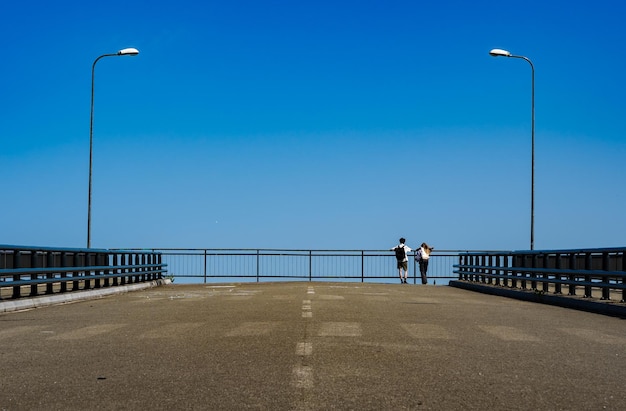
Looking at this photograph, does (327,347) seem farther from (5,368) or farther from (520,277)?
(520,277)

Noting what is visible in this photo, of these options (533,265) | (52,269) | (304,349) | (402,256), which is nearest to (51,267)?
(52,269)

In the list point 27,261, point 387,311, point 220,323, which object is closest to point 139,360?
point 220,323

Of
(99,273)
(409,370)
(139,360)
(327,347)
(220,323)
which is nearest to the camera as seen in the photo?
(409,370)

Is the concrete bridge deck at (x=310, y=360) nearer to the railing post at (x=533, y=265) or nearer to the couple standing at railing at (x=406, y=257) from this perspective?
the railing post at (x=533, y=265)

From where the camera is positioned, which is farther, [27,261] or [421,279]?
[421,279]

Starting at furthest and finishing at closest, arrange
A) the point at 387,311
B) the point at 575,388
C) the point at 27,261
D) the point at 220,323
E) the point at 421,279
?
the point at 421,279
the point at 27,261
the point at 387,311
the point at 220,323
the point at 575,388

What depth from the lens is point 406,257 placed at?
31406 millimetres

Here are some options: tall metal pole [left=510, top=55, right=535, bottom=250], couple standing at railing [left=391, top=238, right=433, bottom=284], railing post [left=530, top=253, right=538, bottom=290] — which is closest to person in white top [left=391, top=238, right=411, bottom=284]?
couple standing at railing [left=391, top=238, right=433, bottom=284]

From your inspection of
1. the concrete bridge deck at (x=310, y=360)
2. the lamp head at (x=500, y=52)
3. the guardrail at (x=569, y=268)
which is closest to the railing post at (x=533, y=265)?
the guardrail at (x=569, y=268)

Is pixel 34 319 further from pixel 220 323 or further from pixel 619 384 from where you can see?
pixel 619 384

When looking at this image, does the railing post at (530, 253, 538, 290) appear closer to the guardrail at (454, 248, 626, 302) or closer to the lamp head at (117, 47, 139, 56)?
the guardrail at (454, 248, 626, 302)

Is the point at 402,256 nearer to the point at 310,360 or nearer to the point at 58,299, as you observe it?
the point at 58,299

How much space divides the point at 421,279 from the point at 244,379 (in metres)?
26.8

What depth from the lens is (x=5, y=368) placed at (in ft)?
23.9
